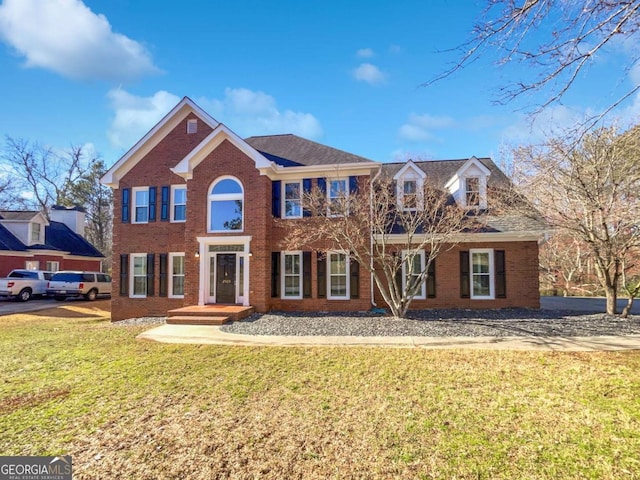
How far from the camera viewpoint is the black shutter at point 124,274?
47.4 feet

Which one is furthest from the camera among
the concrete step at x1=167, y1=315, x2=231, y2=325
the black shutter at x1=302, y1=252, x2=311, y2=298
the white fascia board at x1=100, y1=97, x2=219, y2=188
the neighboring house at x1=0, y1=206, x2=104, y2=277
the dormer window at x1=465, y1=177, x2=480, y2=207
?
the neighboring house at x1=0, y1=206, x2=104, y2=277

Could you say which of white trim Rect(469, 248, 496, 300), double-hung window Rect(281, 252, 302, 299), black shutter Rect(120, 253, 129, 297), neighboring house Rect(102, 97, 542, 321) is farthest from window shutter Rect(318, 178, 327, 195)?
black shutter Rect(120, 253, 129, 297)

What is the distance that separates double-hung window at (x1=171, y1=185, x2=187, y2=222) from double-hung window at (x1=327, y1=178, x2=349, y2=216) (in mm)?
6738

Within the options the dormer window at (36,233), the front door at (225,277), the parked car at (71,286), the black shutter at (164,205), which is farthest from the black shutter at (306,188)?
the dormer window at (36,233)

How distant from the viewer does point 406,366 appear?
6.42m

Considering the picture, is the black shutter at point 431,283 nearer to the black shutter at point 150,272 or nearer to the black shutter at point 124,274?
the black shutter at point 150,272

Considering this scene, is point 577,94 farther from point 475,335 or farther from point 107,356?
point 107,356

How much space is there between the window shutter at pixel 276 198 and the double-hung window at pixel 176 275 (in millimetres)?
4708

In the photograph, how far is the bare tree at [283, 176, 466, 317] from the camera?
1109 cm

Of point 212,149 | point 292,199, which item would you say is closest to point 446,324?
point 292,199

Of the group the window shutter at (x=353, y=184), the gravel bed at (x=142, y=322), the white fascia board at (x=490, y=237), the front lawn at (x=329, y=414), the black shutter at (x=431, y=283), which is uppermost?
the window shutter at (x=353, y=184)

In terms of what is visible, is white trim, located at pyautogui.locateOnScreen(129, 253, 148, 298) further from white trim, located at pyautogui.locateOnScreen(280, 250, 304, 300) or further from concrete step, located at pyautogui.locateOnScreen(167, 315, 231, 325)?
white trim, located at pyautogui.locateOnScreen(280, 250, 304, 300)

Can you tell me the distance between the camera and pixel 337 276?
13195 mm

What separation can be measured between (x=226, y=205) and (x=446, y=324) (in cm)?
944
